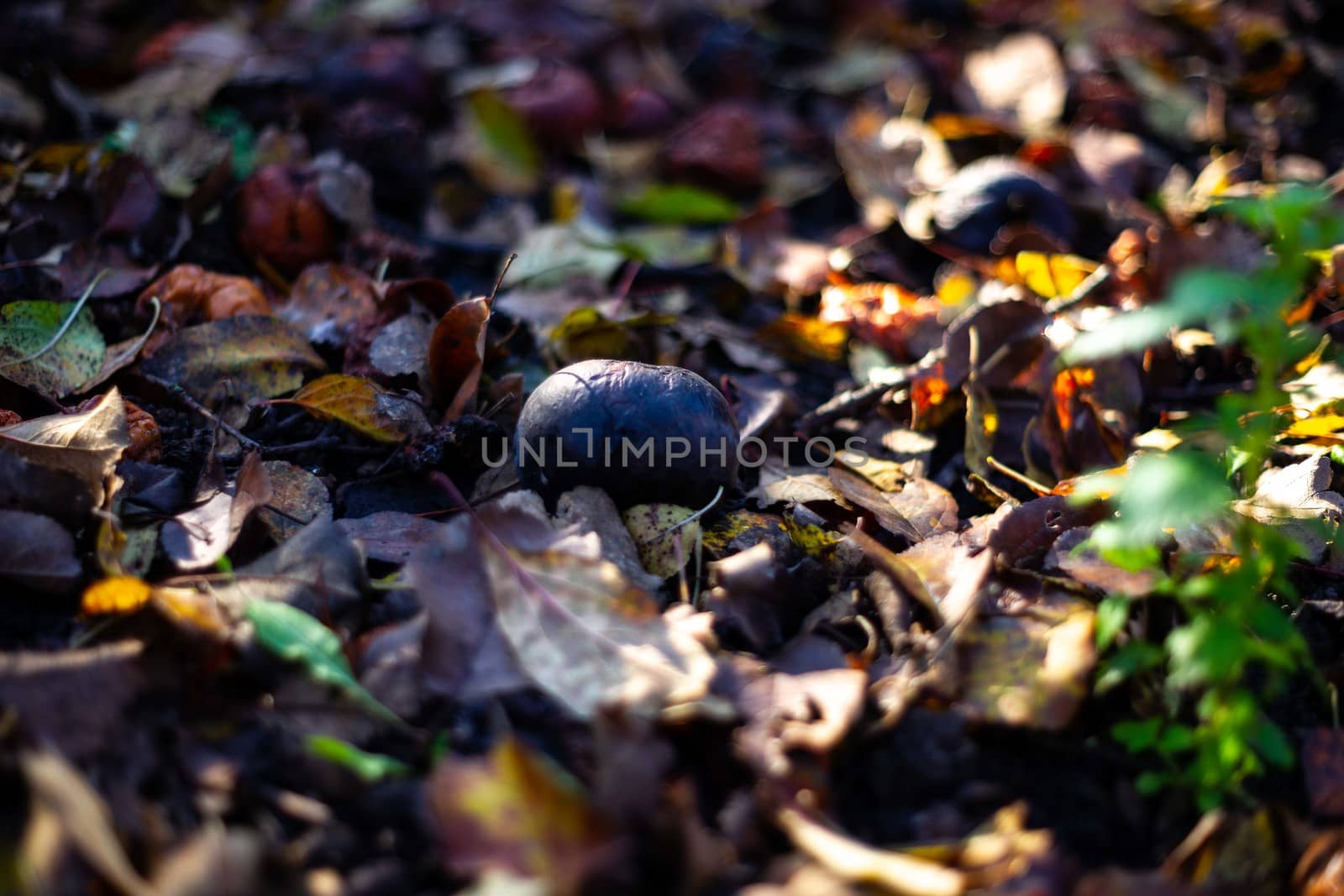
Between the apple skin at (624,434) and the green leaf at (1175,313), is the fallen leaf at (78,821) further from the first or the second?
the green leaf at (1175,313)

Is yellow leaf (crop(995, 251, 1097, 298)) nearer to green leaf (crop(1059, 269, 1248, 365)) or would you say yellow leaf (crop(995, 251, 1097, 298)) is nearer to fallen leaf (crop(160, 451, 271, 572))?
green leaf (crop(1059, 269, 1248, 365))

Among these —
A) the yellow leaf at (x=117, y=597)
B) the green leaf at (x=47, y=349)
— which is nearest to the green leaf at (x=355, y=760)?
the yellow leaf at (x=117, y=597)

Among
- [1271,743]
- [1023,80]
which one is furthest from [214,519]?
[1023,80]

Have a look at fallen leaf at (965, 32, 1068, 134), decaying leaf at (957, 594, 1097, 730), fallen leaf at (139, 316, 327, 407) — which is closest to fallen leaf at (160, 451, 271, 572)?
fallen leaf at (139, 316, 327, 407)

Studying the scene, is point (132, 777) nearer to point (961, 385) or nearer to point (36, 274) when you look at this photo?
point (36, 274)

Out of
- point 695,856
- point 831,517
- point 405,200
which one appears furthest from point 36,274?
point 695,856
